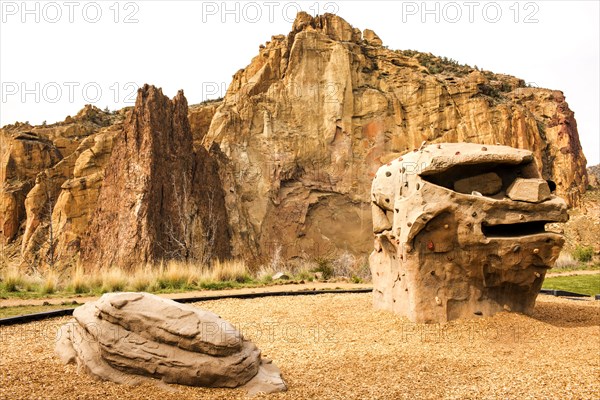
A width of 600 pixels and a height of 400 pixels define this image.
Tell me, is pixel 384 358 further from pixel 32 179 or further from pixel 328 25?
pixel 32 179

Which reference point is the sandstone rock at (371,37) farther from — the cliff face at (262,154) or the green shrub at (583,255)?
the green shrub at (583,255)

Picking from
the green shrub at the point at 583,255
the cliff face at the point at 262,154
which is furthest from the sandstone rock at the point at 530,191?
the cliff face at the point at 262,154

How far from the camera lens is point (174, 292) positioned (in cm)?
1227

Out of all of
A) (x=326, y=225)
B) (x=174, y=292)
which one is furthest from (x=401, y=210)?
(x=326, y=225)

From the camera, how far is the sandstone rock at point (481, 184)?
7.75m

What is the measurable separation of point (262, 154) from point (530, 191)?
24.2 metres

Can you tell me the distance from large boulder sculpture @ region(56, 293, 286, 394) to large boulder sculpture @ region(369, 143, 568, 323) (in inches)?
121

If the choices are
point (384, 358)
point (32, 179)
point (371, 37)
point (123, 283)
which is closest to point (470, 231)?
point (384, 358)

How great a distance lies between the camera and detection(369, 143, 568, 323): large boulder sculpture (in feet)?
23.6

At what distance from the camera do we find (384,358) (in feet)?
20.2

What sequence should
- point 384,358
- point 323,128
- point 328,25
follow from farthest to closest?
1. point 328,25
2. point 323,128
3. point 384,358

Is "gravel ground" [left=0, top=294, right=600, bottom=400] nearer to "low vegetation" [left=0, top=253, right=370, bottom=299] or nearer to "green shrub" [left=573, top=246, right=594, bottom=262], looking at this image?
"low vegetation" [left=0, top=253, right=370, bottom=299]

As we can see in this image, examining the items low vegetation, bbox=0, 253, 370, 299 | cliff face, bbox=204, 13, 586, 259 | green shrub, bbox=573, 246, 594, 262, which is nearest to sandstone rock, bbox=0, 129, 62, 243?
cliff face, bbox=204, 13, 586, 259

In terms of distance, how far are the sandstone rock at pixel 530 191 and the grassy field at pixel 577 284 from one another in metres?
6.81
